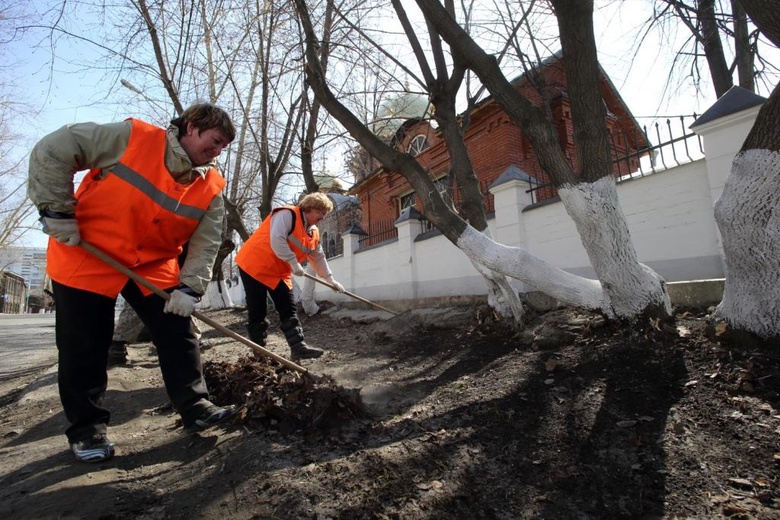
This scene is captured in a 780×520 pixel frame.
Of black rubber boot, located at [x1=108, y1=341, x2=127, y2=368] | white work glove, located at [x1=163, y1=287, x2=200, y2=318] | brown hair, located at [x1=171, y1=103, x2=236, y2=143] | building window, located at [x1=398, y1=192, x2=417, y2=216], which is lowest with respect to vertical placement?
black rubber boot, located at [x1=108, y1=341, x2=127, y2=368]

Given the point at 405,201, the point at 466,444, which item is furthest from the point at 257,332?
the point at 405,201

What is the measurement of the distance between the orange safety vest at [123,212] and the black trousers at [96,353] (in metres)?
0.09

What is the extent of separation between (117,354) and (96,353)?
116 inches

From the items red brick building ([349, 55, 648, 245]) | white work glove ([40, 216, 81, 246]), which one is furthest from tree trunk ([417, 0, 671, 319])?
red brick building ([349, 55, 648, 245])

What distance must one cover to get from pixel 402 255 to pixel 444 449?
633cm

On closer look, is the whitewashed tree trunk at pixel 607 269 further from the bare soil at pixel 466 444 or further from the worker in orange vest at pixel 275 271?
the worker in orange vest at pixel 275 271

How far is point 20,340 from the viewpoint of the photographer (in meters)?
9.19

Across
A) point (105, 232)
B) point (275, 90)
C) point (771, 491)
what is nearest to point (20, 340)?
point (275, 90)

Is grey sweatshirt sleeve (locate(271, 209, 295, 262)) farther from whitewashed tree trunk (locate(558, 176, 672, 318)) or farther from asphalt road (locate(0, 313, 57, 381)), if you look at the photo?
asphalt road (locate(0, 313, 57, 381))

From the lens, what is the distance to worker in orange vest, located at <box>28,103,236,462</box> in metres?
2.03

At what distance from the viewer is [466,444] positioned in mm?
2125

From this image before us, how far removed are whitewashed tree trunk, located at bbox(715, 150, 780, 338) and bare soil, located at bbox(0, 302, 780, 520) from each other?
0.61ft

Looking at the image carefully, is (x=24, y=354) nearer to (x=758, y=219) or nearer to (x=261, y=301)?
(x=261, y=301)

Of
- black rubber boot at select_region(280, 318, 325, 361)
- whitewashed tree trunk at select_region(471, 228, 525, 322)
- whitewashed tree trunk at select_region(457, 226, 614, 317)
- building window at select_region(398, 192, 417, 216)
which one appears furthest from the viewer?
building window at select_region(398, 192, 417, 216)
